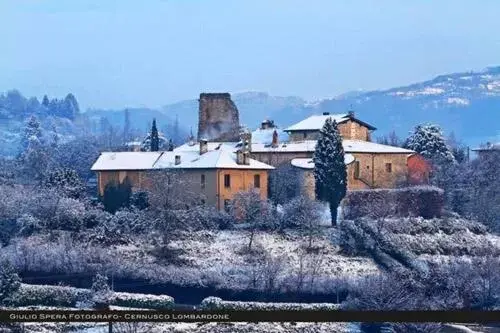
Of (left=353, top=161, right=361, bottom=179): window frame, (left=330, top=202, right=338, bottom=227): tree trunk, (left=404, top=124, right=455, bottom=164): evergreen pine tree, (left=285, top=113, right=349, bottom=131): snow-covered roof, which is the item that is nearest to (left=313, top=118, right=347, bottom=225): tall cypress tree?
(left=330, top=202, right=338, bottom=227): tree trunk

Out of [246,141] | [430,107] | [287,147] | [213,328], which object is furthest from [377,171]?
[430,107]

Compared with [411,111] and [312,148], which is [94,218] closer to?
[312,148]

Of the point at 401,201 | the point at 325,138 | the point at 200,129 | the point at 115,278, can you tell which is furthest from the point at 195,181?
the point at 200,129

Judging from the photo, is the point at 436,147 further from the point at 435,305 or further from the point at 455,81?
the point at 455,81

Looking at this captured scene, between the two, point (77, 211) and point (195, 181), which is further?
point (195, 181)

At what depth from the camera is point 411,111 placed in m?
167

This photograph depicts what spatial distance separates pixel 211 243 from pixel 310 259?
121 inches

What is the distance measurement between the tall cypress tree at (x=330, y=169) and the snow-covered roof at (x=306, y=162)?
1802mm

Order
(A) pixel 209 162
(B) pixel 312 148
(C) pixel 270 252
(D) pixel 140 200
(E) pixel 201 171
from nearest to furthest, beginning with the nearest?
(C) pixel 270 252, (D) pixel 140 200, (E) pixel 201 171, (A) pixel 209 162, (B) pixel 312 148

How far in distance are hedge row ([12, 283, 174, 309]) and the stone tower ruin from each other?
864 inches

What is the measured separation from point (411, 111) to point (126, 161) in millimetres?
131962

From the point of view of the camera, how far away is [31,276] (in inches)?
1103

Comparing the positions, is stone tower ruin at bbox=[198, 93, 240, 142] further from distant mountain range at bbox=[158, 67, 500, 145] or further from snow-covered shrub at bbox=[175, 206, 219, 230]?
distant mountain range at bbox=[158, 67, 500, 145]

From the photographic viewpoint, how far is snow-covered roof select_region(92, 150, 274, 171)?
3688 cm
